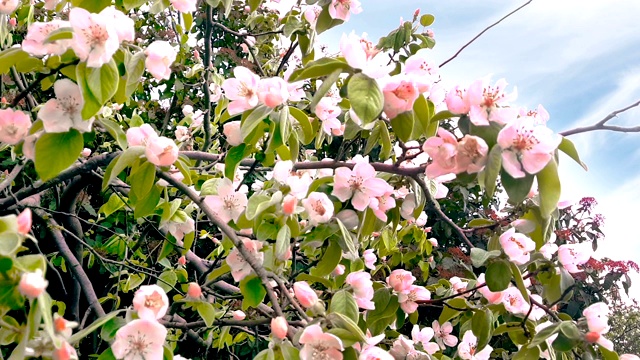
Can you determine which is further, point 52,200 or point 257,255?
point 52,200

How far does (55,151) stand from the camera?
934 millimetres

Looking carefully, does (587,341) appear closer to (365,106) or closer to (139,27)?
(365,106)

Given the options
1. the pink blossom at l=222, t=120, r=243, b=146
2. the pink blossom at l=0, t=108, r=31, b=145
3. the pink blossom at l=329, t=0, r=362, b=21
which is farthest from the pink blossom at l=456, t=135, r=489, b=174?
the pink blossom at l=0, t=108, r=31, b=145

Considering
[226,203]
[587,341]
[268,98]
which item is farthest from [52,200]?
[587,341]

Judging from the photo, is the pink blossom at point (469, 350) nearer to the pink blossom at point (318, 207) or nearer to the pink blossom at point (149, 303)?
the pink blossom at point (318, 207)

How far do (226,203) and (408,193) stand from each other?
431 mm

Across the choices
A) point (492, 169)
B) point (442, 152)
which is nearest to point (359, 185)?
point (442, 152)

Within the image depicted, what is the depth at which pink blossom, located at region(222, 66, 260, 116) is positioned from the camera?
106cm

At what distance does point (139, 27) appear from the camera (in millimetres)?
4137

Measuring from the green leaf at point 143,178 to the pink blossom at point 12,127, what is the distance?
213 millimetres

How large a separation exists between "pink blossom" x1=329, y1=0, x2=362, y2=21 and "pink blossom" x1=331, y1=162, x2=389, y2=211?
0.49 metres

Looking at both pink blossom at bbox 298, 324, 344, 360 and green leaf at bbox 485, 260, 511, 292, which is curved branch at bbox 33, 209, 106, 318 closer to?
pink blossom at bbox 298, 324, 344, 360

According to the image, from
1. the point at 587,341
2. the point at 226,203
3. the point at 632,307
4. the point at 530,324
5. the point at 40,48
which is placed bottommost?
the point at 632,307

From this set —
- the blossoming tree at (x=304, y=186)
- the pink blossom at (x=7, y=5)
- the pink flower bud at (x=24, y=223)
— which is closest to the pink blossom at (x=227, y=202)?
the blossoming tree at (x=304, y=186)
